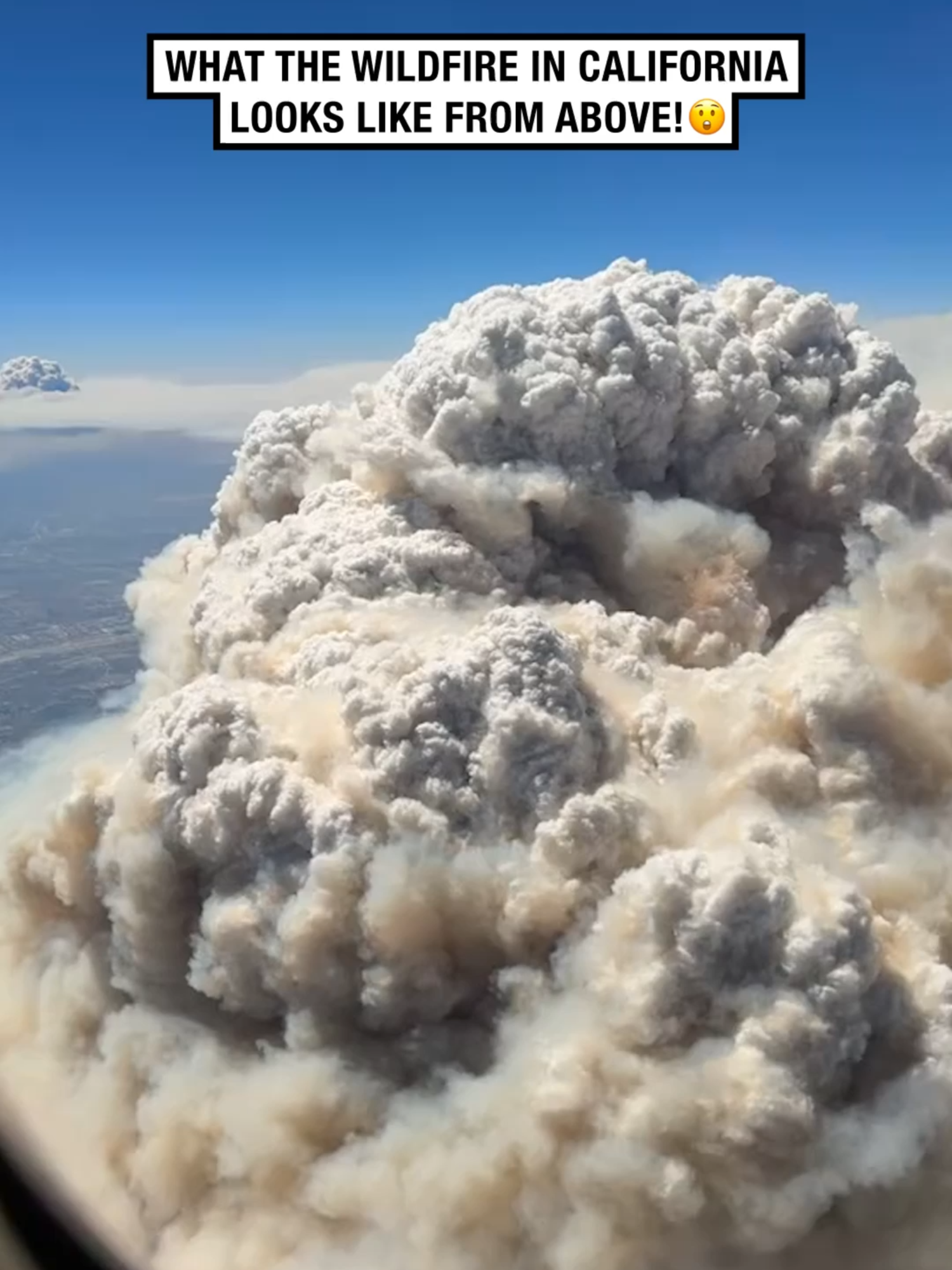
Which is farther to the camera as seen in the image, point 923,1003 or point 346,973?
point 346,973

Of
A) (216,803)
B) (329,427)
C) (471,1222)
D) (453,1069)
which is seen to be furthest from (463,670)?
(329,427)

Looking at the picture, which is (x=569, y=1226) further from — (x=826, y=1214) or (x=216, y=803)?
(x=216, y=803)

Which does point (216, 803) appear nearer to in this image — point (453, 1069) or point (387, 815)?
point (387, 815)

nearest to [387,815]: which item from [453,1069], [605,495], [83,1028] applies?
[453,1069]

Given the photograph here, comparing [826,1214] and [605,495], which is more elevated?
[605,495]

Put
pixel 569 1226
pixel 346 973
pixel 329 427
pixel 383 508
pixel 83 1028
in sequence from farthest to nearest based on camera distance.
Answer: pixel 329 427
pixel 383 508
pixel 83 1028
pixel 346 973
pixel 569 1226

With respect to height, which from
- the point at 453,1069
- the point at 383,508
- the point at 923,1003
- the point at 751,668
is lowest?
the point at 453,1069

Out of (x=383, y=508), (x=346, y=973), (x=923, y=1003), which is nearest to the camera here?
(x=923, y=1003)
